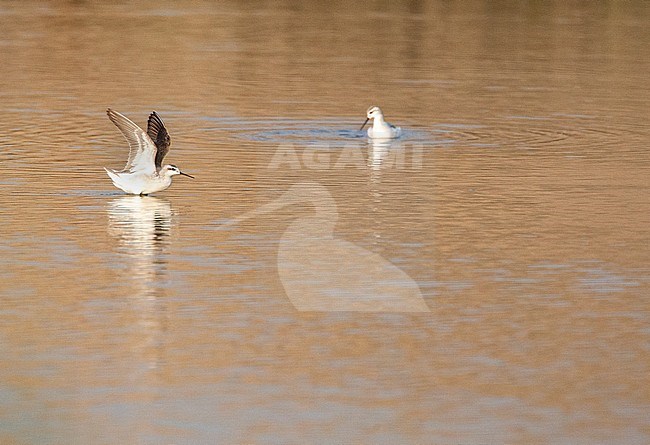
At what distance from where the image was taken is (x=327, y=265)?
505 inches

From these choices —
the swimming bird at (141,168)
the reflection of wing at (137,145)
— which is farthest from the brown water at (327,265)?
the reflection of wing at (137,145)

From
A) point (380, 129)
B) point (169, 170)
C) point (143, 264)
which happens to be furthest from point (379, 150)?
point (143, 264)

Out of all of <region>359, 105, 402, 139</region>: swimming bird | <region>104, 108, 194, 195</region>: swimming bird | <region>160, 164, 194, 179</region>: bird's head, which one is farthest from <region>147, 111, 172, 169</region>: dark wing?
<region>359, 105, 402, 139</region>: swimming bird

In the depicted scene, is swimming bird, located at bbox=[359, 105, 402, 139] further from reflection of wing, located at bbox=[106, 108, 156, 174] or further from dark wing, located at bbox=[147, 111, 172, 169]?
reflection of wing, located at bbox=[106, 108, 156, 174]

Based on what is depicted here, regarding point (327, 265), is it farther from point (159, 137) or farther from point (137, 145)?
point (159, 137)

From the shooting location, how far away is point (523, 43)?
36.3 m

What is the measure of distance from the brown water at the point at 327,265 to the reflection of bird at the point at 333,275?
3 cm

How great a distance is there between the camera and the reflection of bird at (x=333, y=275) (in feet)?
38.1

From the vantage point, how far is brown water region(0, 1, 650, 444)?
30.0ft

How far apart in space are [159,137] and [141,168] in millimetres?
494

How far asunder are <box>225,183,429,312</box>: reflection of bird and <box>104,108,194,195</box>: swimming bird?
125cm

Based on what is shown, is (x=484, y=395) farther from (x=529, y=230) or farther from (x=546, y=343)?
(x=529, y=230)

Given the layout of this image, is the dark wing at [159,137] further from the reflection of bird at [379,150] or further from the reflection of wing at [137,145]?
the reflection of bird at [379,150]

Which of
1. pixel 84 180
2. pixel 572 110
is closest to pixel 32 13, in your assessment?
pixel 572 110
